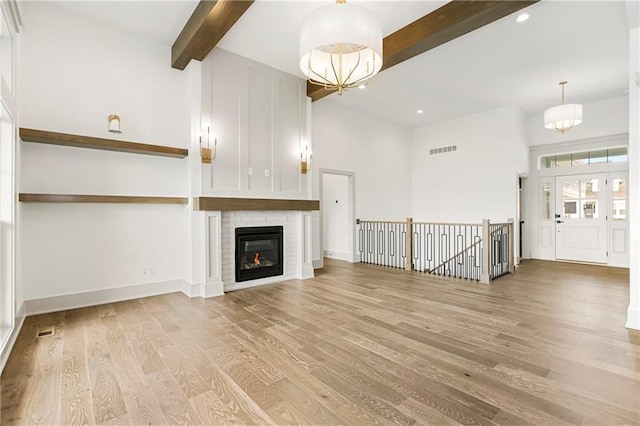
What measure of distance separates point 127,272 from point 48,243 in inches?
36.4

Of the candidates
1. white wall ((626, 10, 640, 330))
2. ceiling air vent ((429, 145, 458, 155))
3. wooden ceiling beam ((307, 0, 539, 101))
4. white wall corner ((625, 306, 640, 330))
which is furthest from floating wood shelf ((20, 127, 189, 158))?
ceiling air vent ((429, 145, 458, 155))

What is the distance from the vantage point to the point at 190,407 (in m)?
1.85

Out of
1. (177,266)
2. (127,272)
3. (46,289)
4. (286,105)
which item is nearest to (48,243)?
(46,289)

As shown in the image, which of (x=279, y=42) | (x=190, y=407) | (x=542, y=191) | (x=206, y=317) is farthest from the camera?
(x=542, y=191)

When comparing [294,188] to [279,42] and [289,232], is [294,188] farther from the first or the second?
[279,42]

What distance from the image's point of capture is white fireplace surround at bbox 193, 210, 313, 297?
4.32 metres

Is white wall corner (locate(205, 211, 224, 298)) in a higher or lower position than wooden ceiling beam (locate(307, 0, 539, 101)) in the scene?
lower

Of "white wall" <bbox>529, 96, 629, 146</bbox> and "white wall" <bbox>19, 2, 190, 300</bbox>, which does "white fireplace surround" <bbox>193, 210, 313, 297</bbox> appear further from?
"white wall" <bbox>529, 96, 629, 146</bbox>

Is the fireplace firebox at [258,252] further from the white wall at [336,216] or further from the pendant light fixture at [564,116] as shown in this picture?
the pendant light fixture at [564,116]

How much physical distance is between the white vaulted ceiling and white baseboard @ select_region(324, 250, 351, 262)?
146 inches

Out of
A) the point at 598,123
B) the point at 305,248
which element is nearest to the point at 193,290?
the point at 305,248

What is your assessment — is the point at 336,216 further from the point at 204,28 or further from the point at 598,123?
the point at 598,123

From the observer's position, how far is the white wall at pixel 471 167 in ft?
23.3

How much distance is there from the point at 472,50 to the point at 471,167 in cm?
372
